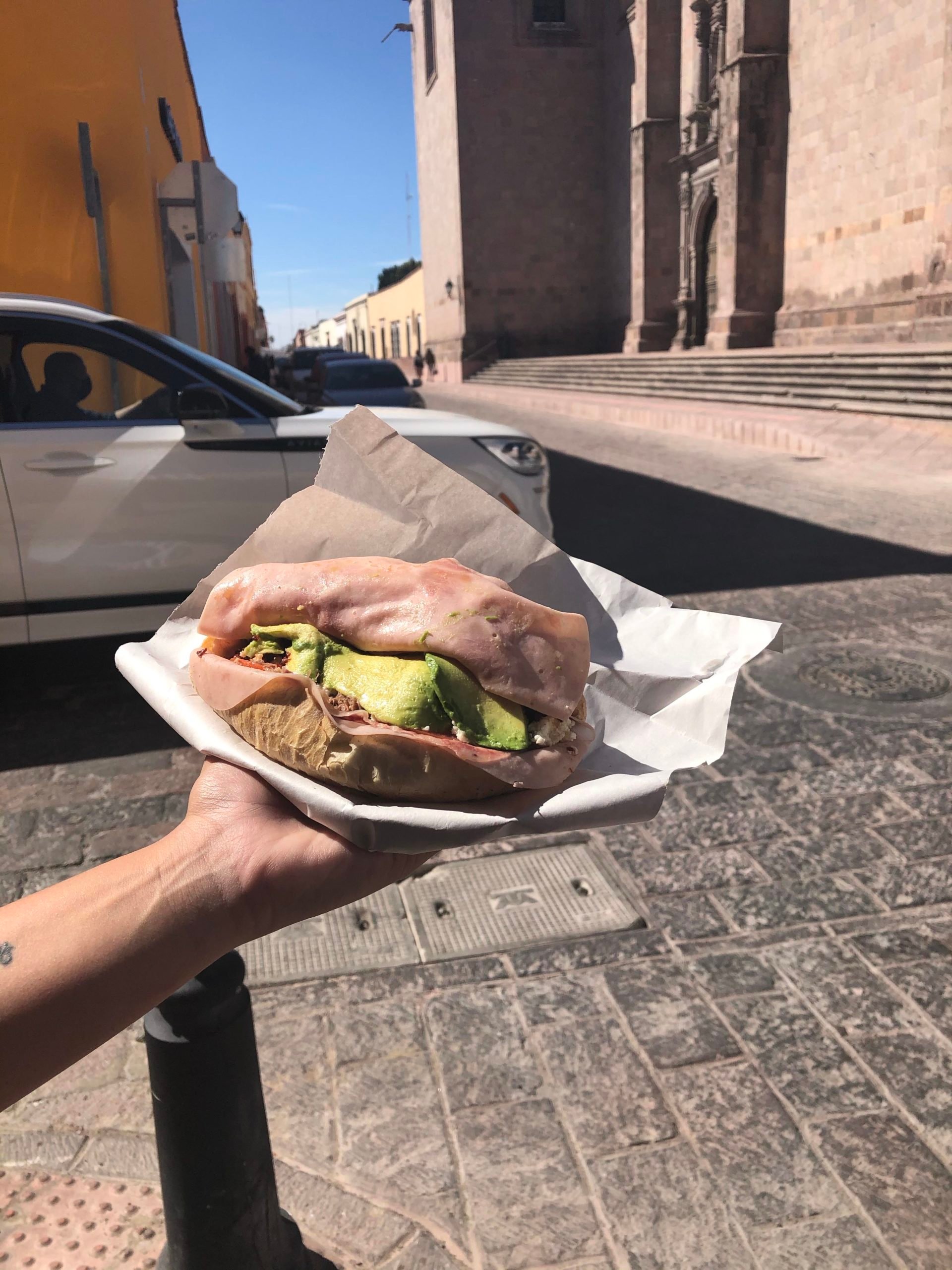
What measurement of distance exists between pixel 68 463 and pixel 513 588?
3.88m

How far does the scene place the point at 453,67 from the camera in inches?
1471

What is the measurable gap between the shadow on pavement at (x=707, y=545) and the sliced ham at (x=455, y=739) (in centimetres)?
594

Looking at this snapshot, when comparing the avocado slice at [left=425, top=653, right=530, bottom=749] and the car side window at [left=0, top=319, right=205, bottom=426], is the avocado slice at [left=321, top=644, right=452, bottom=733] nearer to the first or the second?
the avocado slice at [left=425, top=653, right=530, bottom=749]

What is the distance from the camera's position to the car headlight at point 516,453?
17.8 ft

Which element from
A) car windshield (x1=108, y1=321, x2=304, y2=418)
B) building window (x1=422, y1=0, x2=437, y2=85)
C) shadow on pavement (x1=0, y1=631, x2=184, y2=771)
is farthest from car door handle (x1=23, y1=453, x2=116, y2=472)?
building window (x1=422, y1=0, x2=437, y2=85)

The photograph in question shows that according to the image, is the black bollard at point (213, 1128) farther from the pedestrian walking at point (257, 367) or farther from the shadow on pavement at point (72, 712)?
the pedestrian walking at point (257, 367)

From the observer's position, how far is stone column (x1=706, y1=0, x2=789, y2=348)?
82.6 ft

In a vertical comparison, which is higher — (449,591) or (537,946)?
(449,591)

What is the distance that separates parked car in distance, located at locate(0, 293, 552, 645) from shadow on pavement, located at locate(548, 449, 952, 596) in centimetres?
295

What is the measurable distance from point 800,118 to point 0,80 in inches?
868

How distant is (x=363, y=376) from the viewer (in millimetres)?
18672

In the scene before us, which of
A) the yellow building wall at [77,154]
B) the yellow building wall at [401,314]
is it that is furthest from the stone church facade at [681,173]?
the yellow building wall at [77,154]

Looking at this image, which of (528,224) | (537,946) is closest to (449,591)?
(537,946)

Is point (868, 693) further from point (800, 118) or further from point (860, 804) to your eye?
point (800, 118)
